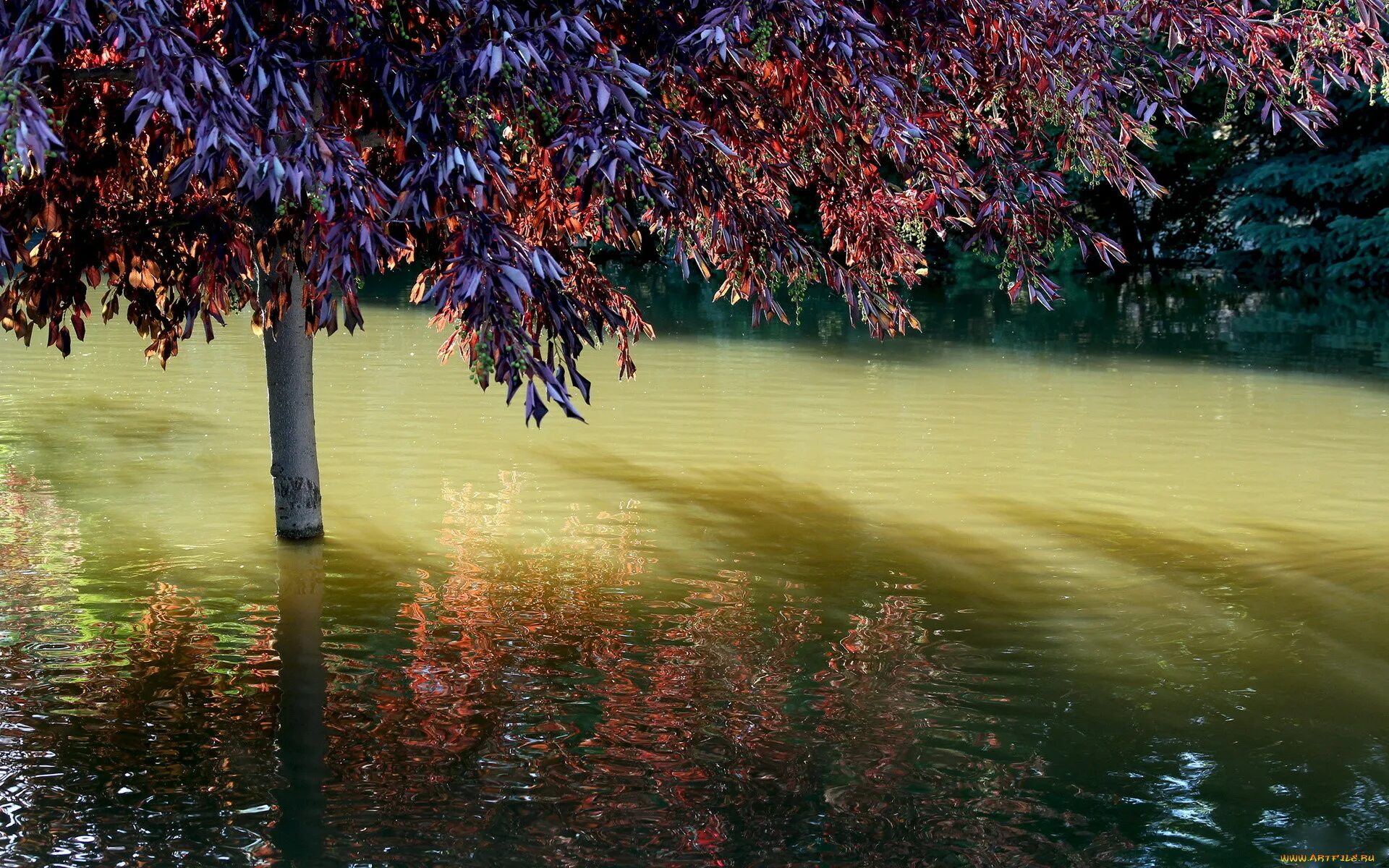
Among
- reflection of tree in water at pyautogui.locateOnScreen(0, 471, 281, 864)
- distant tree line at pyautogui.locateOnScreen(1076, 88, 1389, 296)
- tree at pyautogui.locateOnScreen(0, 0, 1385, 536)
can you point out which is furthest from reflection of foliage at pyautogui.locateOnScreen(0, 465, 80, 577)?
distant tree line at pyautogui.locateOnScreen(1076, 88, 1389, 296)

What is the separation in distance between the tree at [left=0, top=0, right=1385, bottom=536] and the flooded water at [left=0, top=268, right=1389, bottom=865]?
150 centimetres

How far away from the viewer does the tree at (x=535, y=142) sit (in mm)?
5207

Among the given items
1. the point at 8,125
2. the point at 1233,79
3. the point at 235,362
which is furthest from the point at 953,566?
the point at 235,362

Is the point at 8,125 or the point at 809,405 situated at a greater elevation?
the point at 8,125

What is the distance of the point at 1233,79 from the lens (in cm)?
775

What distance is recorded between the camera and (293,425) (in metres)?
9.11

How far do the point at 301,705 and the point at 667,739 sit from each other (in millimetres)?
1646

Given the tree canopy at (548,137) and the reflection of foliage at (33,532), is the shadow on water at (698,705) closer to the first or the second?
the reflection of foliage at (33,532)

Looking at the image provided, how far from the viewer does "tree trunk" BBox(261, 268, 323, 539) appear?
8.88 m

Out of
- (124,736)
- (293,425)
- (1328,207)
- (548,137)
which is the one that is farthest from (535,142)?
(1328,207)

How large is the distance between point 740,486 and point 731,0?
5928 millimetres

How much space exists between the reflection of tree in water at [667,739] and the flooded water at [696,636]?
0.02 metres

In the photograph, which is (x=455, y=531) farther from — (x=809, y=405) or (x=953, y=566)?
(x=809, y=405)

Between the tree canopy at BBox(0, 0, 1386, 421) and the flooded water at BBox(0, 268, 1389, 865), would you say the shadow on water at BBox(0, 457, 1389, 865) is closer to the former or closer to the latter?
the flooded water at BBox(0, 268, 1389, 865)
